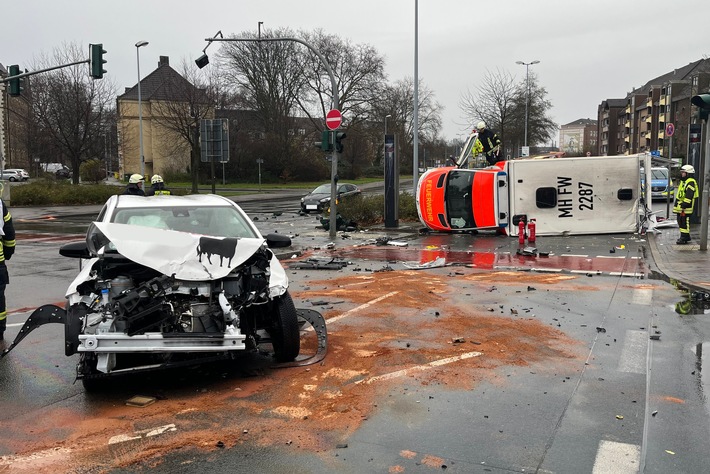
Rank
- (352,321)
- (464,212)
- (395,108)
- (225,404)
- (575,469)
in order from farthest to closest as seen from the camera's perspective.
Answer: (395,108) → (464,212) → (352,321) → (225,404) → (575,469)

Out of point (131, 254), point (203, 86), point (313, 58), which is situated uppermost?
point (313, 58)

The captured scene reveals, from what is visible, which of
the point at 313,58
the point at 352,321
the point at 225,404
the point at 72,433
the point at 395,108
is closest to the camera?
the point at 72,433

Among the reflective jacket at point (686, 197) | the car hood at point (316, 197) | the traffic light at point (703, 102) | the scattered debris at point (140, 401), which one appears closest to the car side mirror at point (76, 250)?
the scattered debris at point (140, 401)

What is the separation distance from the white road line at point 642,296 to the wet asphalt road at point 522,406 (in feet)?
0.26

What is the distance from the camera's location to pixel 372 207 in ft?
72.4

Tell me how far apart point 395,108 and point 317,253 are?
58.8 m

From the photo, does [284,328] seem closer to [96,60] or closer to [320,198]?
[96,60]

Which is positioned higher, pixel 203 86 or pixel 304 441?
pixel 203 86

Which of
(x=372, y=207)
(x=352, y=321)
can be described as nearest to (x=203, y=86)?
(x=372, y=207)

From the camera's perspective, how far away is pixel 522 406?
4.98 meters

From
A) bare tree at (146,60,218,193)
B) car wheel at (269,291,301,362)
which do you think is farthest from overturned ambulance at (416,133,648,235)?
bare tree at (146,60,218,193)

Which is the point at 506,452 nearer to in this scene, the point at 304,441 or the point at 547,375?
the point at 304,441

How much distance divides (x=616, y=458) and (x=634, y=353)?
2.69 metres

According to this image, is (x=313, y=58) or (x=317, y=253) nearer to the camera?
(x=317, y=253)
